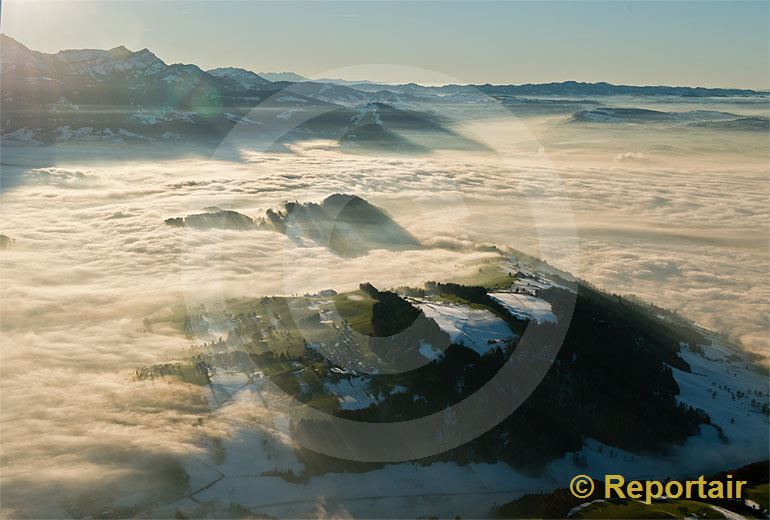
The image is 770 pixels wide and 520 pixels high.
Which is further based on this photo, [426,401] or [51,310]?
[51,310]

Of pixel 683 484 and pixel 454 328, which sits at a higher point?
pixel 454 328

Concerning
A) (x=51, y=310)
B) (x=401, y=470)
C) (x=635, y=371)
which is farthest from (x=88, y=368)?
(x=635, y=371)

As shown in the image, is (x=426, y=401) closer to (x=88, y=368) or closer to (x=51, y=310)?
(x=88, y=368)

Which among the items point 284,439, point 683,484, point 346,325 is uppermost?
point 346,325

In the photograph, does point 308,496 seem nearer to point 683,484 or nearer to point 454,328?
point 454,328

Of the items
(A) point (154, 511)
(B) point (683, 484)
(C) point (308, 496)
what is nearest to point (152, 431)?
(A) point (154, 511)

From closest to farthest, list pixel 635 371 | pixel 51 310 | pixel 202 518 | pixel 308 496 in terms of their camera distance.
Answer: pixel 202 518
pixel 308 496
pixel 635 371
pixel 51 310

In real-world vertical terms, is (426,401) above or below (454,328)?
below

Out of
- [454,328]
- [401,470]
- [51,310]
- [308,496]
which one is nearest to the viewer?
[308,496]

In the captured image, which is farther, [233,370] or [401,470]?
[233,370]
